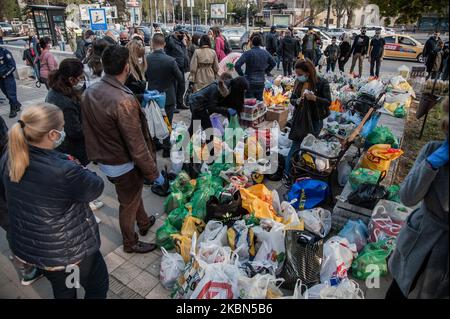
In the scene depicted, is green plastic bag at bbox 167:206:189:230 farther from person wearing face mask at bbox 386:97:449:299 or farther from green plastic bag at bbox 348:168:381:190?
person wearing face mask at bbox 386:97:449:299

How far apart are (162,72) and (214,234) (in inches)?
128

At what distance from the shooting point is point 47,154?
185 centimetres

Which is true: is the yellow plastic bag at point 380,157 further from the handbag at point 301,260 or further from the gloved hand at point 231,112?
the gloved hand at point 231,112

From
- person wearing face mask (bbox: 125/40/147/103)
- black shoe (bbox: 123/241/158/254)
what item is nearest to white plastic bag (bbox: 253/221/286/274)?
black shoe (bbox: 123/241/158/254)

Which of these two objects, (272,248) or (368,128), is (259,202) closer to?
(272,248)

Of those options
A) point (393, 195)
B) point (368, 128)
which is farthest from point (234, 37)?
point (393, 195)

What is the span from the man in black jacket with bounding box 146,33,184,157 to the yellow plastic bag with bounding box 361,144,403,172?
318cm

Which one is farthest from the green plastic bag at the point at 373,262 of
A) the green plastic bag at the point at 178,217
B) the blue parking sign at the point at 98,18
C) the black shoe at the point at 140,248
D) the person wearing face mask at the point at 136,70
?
the blue parking sign at the point at 98,18

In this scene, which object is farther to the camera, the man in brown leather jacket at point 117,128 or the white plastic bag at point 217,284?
the man in brown leather jacket at point 117,128

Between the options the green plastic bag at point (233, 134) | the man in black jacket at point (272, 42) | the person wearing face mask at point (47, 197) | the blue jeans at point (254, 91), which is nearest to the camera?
the person wearing face mask at point (47, 197)

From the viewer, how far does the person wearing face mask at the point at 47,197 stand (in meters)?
1.79

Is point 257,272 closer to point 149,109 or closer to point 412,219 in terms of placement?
point 412,219

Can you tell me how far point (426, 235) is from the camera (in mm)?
1573

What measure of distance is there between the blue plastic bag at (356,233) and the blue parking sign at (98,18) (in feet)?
36.7
